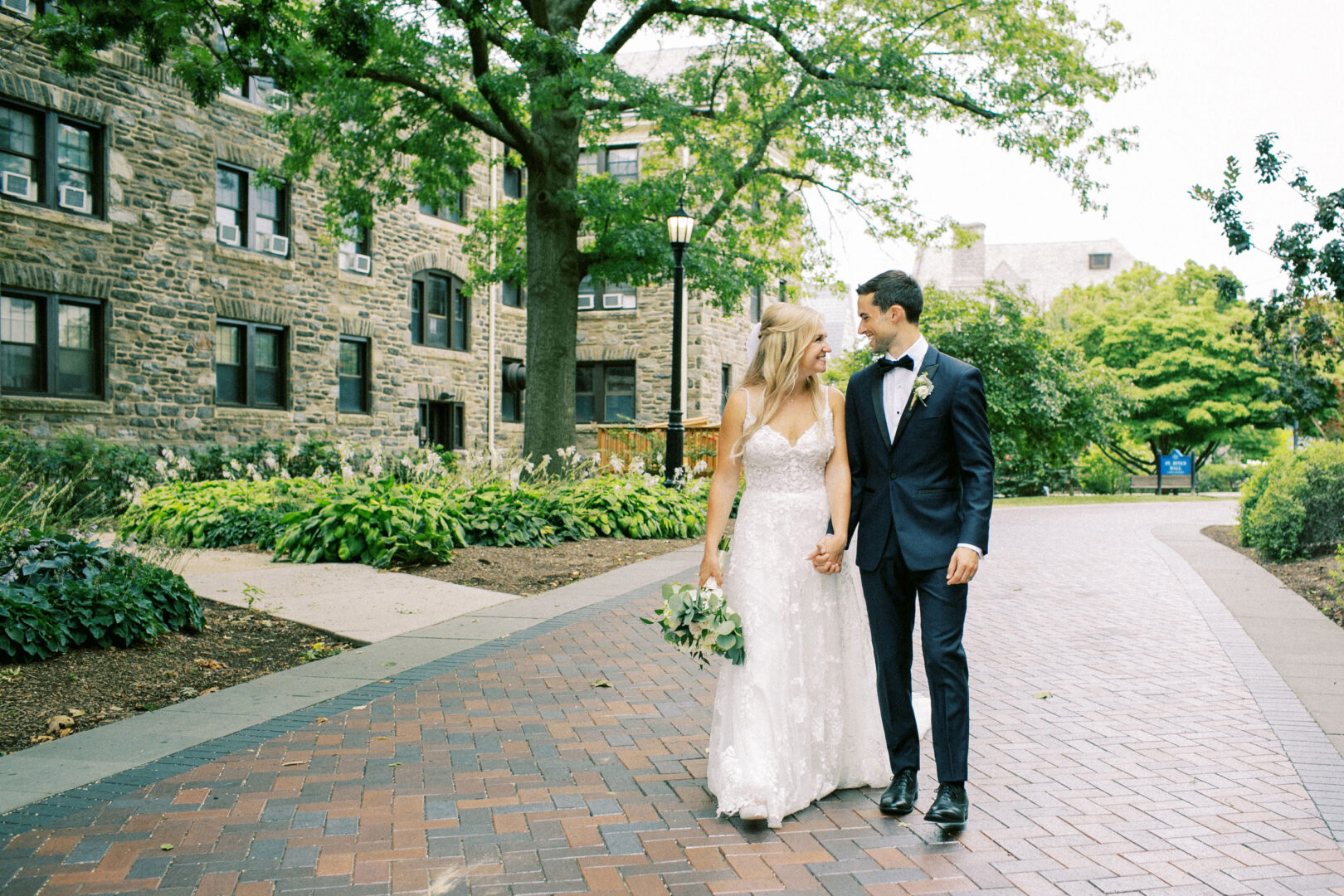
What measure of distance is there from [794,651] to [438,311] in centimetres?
2206

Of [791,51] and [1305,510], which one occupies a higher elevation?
[791,51]

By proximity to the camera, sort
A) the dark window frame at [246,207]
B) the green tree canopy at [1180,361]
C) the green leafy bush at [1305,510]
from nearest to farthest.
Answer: the green leafy bush at [1305,510] → the dark window frame at [246,207] → the green tree canopy at [1180,361]

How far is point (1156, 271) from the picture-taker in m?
44.6

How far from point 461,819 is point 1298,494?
1108 centimetres

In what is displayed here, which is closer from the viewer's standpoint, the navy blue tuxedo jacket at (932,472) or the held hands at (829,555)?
the navy blue tuxedo jacket at (932,472)

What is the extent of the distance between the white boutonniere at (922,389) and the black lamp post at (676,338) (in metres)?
10.7

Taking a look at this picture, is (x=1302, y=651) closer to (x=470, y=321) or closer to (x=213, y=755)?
(x=213, y=755)

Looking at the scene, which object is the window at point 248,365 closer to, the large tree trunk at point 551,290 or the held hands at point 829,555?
the large tree trunk at point 551,290

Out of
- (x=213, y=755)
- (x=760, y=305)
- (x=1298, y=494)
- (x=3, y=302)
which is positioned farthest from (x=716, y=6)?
(x=760, y=305)

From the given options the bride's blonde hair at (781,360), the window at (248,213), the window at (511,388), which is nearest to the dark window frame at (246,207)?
the window at (248,213)

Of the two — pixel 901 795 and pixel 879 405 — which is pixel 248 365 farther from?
pixel 901 795

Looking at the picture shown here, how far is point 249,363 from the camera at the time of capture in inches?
761

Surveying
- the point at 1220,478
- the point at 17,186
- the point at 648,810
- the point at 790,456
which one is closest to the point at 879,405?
the point at 790,456

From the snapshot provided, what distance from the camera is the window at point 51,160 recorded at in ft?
50.5
